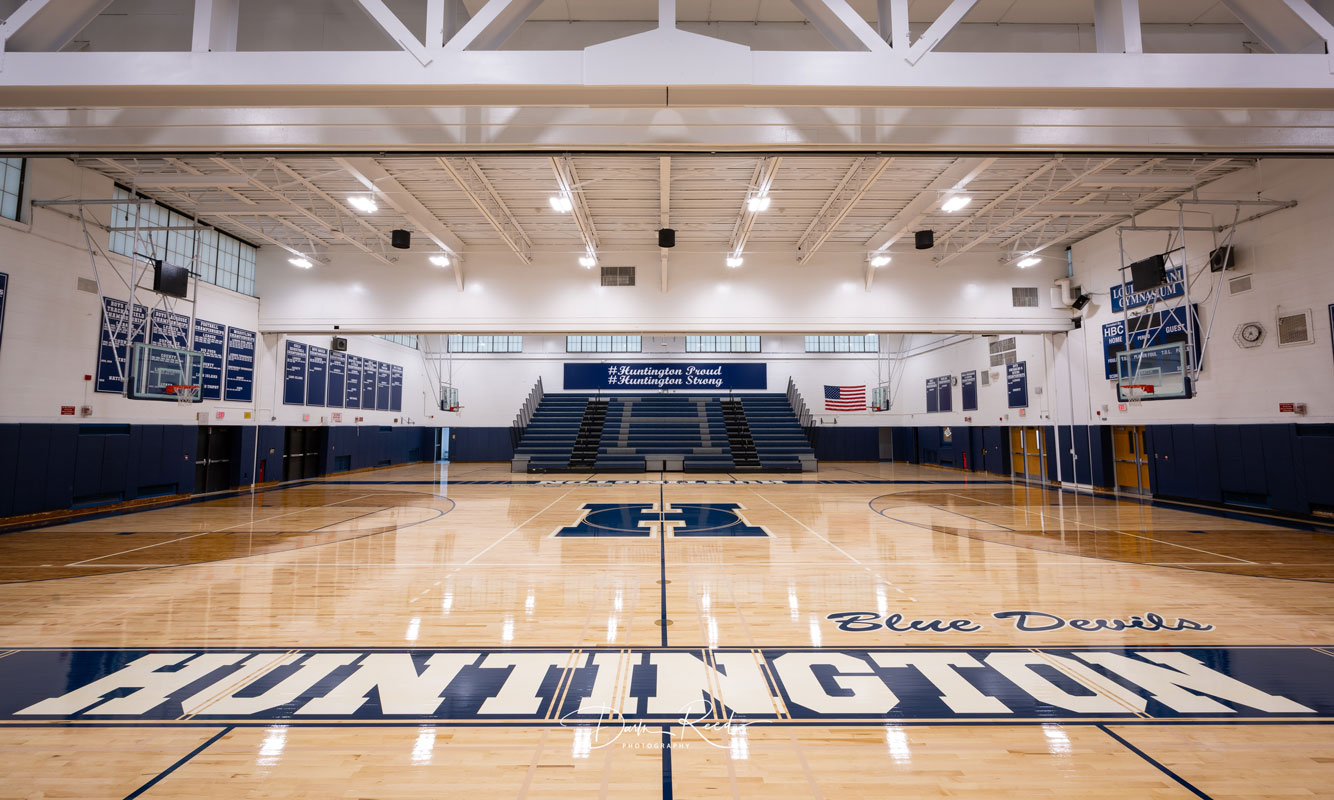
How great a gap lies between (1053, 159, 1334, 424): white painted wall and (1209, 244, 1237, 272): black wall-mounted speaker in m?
0.07

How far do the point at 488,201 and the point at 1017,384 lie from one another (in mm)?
12259

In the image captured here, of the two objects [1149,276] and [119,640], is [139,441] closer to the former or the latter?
[119,640]

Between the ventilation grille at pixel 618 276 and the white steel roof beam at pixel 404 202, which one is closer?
the white steel roof beam at pixel 404 202

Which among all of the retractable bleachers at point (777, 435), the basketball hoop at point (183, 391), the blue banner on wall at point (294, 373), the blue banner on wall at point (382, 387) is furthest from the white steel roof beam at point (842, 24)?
the blue banner on wall at point (382, 387)

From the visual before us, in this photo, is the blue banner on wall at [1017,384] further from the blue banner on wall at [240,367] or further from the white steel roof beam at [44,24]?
the blue banner on wall at [240,367]

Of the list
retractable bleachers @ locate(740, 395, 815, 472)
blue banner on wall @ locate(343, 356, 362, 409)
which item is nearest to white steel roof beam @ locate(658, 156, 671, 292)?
retractable bleachers @ locate(740, 395, 815, 472)

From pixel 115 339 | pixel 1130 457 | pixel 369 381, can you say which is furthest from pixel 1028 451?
pixel 115 339

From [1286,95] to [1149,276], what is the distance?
7455mm

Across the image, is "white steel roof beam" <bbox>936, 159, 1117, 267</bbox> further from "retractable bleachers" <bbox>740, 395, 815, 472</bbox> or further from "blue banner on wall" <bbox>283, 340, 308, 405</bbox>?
"blue banner on wall" <bbox>283, 340, 308, 405</bbox>

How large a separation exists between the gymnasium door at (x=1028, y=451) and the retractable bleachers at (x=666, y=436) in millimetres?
5033

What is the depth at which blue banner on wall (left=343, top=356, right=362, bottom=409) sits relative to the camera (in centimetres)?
1432

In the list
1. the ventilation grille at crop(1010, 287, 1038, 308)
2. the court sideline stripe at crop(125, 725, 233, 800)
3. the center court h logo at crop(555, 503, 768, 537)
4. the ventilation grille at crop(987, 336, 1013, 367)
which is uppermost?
the ventilation grille at crop(1010, 287, 1038, 308)

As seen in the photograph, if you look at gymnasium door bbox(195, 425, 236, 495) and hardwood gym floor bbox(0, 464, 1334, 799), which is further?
gymnasium door bbox(195, 425, 236, 495)

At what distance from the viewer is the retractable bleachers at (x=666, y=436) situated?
1592 cm
